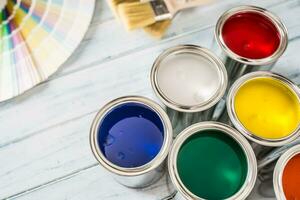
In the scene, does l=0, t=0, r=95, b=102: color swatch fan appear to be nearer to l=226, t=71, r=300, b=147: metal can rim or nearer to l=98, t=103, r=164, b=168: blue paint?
l=98, t=103, r=164, b=168: blue paint

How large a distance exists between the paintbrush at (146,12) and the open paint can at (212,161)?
10.1 inches

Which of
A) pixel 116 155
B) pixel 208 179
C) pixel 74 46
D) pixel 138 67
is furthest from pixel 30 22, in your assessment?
pixel 208 179

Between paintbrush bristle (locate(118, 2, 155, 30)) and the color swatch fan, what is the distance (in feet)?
0.25

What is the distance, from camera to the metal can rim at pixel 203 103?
686 mm

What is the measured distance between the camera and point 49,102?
810 mm

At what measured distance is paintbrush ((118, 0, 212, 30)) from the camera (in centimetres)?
83

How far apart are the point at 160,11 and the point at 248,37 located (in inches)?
7.0

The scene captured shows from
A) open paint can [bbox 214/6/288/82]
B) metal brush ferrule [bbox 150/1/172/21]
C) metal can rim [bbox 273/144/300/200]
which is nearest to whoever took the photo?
metal can rim [bbox 273/144/300/200]

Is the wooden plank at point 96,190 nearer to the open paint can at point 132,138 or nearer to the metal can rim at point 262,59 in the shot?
the open paint can at point 132,138

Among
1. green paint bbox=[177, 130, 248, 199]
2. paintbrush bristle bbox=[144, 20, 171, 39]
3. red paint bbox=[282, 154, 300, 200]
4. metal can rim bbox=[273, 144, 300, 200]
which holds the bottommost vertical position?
red paint bbox=[282, 154, 300, 200]

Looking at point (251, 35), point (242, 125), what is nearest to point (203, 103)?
point (242, 125)

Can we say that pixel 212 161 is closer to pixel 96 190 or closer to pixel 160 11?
pixel 96 190

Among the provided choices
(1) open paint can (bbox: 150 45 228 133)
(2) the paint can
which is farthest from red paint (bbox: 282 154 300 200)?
(1) open paint can (bbox: 150 45 228 133)

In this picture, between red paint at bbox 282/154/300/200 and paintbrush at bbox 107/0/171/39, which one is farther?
paintbrush at bbox 107/0/171/39
